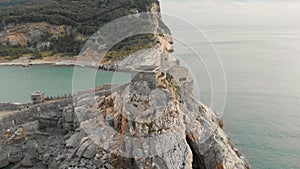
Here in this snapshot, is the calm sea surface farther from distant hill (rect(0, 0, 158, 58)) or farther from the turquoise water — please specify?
distant hill (rect(0, 0, 158, 58))

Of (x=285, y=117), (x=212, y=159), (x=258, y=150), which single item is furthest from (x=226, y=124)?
(x=212, y=159)

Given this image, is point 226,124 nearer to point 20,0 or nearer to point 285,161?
point 285,161

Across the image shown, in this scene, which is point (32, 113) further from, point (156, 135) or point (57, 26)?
point (57, 26)

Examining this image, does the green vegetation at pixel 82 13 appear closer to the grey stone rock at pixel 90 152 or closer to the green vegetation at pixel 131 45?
the green vegetation at pixel 131 45

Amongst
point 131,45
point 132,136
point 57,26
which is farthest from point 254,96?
point 57,26

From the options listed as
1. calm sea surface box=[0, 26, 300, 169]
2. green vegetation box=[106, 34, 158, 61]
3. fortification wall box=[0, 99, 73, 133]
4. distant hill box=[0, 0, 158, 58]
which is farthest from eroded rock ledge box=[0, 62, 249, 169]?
distant hill box=[0, 0, 158, 58]

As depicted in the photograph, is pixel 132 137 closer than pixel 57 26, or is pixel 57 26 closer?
pixel 132 137
